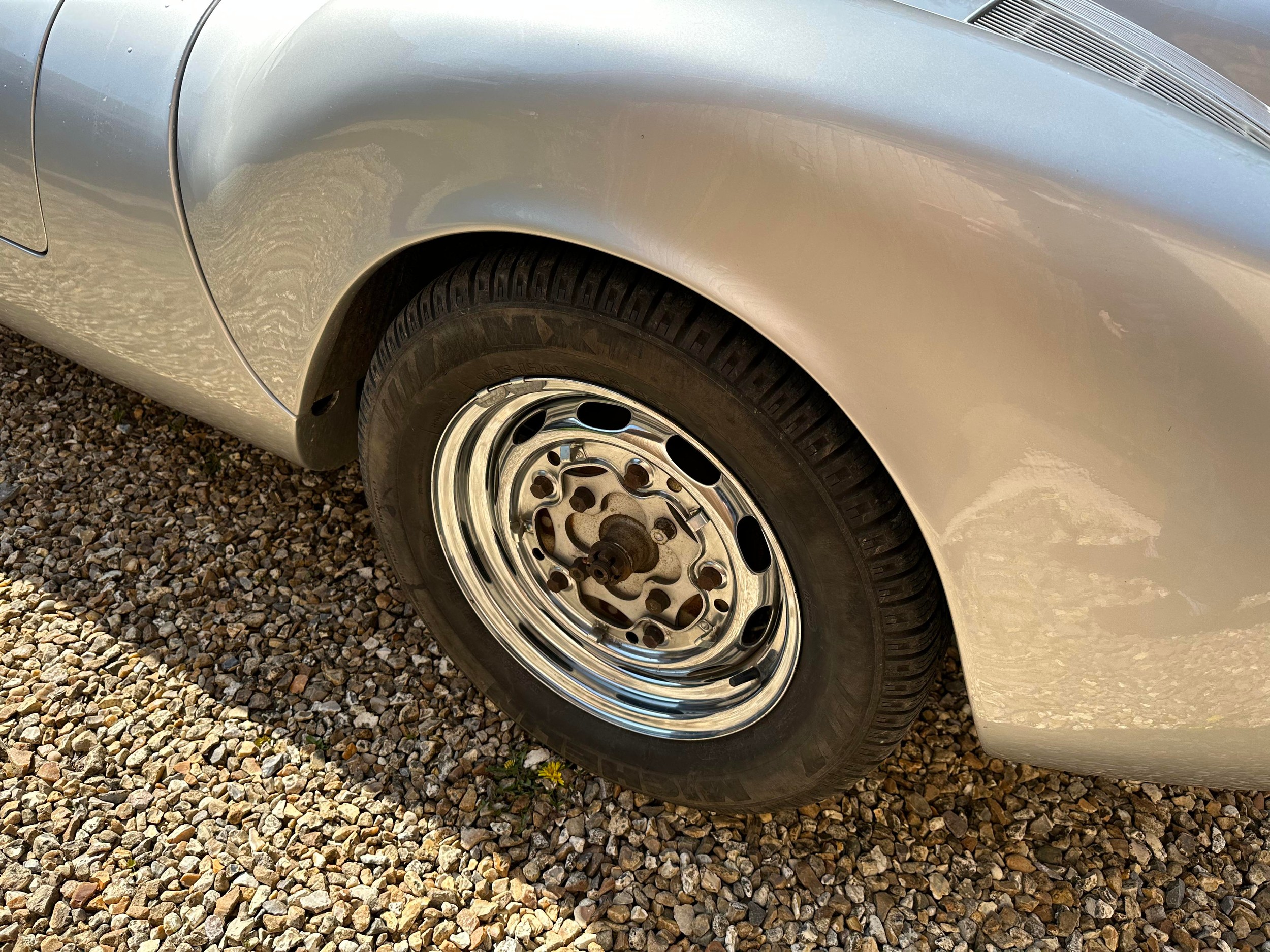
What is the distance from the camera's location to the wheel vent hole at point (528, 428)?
5.87ft

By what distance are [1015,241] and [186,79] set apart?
4.41ft

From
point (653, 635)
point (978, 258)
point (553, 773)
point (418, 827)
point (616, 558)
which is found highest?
point (978, 258)

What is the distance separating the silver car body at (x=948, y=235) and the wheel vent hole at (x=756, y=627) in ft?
1.28

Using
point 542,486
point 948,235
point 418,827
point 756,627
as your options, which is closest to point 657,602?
point 756,627

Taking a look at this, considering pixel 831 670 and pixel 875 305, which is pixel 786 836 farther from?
pixel 875 305

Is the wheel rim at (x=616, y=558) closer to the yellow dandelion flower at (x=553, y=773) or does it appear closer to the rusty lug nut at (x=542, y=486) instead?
the rusty lug nut at (x=542, y=486)

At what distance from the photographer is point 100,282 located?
6.46ft

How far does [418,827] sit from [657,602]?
0.66 meters

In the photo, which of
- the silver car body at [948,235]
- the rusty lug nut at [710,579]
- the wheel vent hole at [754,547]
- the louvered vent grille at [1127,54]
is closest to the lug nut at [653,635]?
the rusty lug nut at [710,579]

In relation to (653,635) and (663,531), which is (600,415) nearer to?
(663,531)

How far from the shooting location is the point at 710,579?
1757mm

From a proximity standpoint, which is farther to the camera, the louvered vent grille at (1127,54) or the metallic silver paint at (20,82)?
the metallic silver paint at (20,82)

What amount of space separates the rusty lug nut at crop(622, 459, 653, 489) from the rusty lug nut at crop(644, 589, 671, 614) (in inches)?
8.8

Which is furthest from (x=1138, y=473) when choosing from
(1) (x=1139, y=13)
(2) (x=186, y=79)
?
(2) (x=186, y=79)
